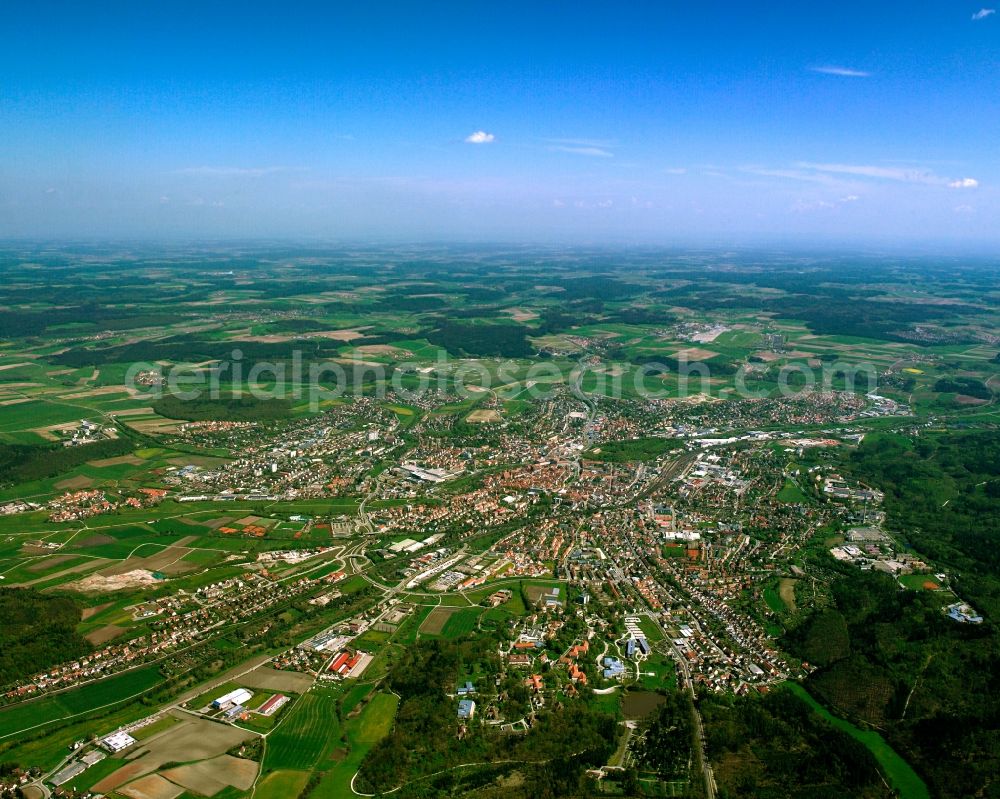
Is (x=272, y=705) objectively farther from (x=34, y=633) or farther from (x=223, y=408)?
(x=223, y=408)

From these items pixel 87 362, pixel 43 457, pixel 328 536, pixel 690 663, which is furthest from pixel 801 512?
pixel 87 362

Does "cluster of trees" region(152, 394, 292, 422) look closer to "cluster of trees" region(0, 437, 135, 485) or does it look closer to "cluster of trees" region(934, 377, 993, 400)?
"cluster of trees" region(0, 437, 135, 485)

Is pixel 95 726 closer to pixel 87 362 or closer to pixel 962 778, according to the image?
pixel 962 778

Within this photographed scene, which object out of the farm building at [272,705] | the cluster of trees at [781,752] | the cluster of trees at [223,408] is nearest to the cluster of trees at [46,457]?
the cluster of trees at [223,408]

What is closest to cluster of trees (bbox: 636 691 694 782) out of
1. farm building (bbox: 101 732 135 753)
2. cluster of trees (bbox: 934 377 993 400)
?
farm building (bbox: 101 732 135 753)

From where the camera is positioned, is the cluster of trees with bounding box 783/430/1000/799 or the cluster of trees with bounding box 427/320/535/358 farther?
the cluster of trees with bounding box 427/320/535/358

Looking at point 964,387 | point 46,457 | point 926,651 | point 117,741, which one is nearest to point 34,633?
point 117,741

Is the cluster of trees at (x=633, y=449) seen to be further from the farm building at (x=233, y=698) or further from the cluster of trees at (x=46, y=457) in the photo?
the cluster of trees at (x=46, y=457)

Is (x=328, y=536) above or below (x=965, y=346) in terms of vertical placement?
below
